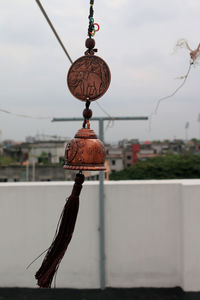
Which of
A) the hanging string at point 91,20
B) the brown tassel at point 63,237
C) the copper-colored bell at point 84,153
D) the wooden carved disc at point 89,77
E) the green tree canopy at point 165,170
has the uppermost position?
the hanging string at point 91,20

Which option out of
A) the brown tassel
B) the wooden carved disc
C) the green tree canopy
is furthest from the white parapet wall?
the green tree canopy

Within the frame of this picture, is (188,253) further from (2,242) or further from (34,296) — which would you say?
(2,242)

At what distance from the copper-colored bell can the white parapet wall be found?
2.10 m

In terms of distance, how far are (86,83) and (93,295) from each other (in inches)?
104

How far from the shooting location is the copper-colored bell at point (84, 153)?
92 centimetres

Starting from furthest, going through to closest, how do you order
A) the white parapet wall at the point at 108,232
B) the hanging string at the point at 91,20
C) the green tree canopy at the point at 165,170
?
1. the green tree canopy at the point at 165,170
2. the white parapet wall at the point at 108,232
3. the hanging string at the point at 91,20

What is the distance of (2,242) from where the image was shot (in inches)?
121

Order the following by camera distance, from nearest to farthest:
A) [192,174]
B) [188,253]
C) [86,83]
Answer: [86,83], [188,253], [192,174]

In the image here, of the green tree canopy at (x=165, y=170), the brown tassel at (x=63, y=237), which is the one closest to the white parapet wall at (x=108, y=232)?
the brown tassel at (x=63, y=237)

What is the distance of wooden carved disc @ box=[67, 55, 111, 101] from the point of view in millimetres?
929

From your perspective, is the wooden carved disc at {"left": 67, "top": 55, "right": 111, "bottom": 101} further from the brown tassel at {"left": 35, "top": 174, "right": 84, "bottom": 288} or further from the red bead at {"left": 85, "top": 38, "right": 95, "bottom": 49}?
the brown tassel at {"left": 35, "top": 174, "right": 84, "bottom": 288}

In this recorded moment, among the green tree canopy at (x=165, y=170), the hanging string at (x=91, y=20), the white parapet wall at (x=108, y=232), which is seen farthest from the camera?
the green tree canopy at (x=165, y=170)

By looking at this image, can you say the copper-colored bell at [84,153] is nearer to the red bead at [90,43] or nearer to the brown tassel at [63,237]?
the brown tassel at [63,237]

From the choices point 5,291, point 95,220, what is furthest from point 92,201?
point 5,291
